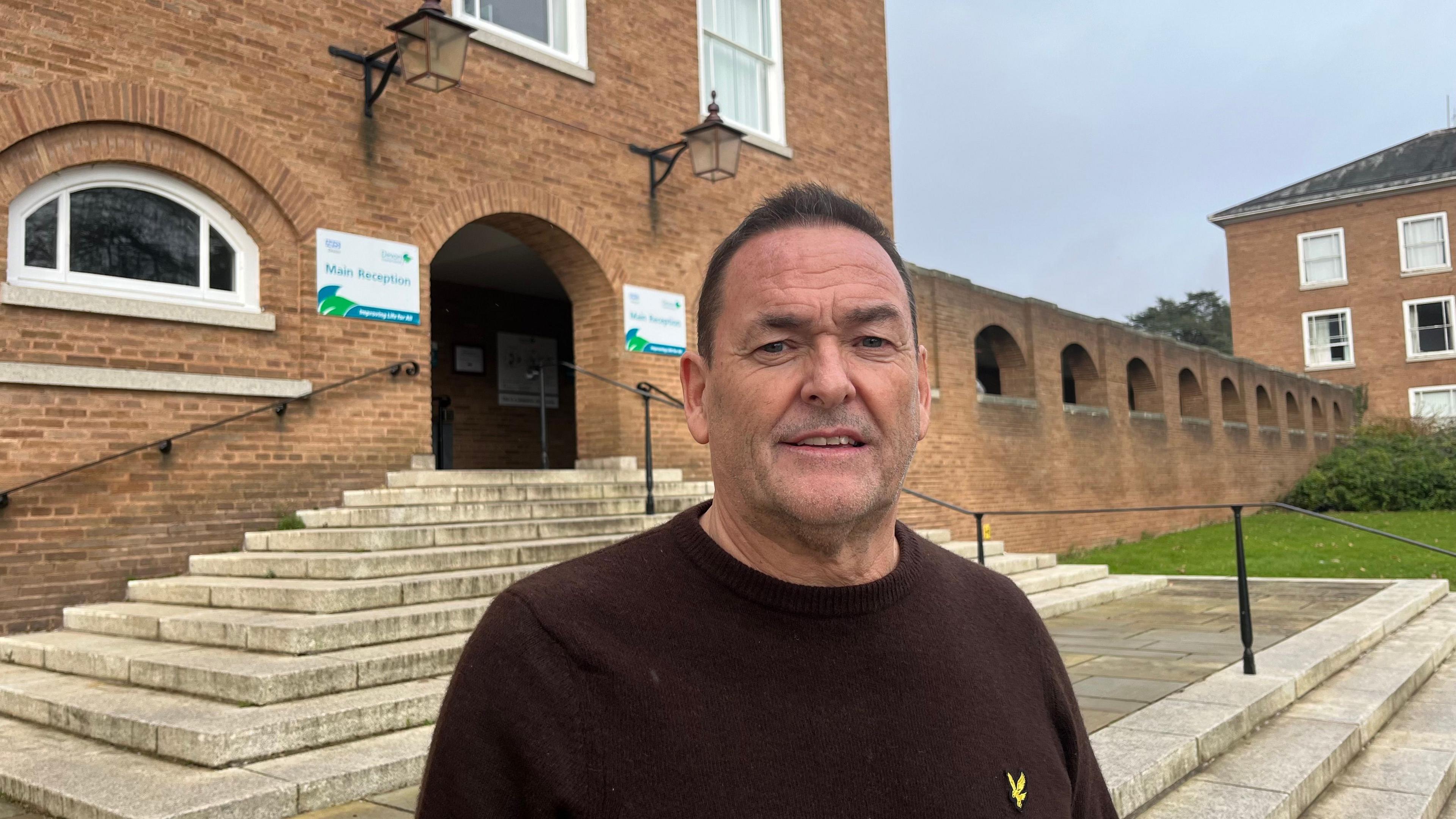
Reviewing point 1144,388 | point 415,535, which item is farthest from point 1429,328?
point 415,535

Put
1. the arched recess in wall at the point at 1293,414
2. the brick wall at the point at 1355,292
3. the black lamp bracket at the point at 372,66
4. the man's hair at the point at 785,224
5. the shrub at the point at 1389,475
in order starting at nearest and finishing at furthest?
the man's hair at the point at 785,224, the black lamp bracket at the point at 372,66, the shrub at the point at 1389,475, the arched recess in wall at the point at 1293,414, the brick wall at the point at 1355,292

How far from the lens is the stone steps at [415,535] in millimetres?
6648

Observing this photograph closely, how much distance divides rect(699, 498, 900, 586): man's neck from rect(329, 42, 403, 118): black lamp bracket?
7.52 meters

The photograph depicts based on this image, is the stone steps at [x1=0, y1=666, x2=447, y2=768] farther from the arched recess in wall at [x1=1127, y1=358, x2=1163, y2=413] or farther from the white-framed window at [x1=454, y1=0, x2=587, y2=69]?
the arched recess in wall at [x1=1127, y1=358, x2=1163, y2=413]

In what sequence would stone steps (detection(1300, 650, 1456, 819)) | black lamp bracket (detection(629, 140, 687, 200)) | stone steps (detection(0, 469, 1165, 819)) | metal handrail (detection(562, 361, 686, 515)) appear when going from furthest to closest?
black lamp bracket (detection(629, 140, 687, 200))
metal handrail (detection(562, 361, 686, 515))
stone steps (detection(1300, 650, 1456, 819))
stone steps (detection(0, 469, 1165, 819))

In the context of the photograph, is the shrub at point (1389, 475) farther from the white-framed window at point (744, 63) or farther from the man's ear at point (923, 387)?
→ the man's ear at point (923, 387)

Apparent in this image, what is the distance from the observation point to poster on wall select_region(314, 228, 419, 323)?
7742 mm

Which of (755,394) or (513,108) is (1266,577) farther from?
(755,394)

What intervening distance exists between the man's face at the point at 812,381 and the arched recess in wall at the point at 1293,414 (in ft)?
101

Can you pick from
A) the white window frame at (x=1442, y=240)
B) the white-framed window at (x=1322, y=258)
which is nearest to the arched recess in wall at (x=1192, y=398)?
the white-framed window at (x=1322, y=258)

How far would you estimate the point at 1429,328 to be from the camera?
31.9m

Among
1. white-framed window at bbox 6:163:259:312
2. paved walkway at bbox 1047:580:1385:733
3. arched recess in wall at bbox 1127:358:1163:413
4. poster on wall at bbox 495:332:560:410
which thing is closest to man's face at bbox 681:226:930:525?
paved walkway at bbox 1047:580:1385:733

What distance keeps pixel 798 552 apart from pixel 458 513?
6.43 m

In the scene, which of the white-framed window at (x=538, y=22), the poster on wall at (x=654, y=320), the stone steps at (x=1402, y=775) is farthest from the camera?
the poster on wall at (x=654, y=320)
